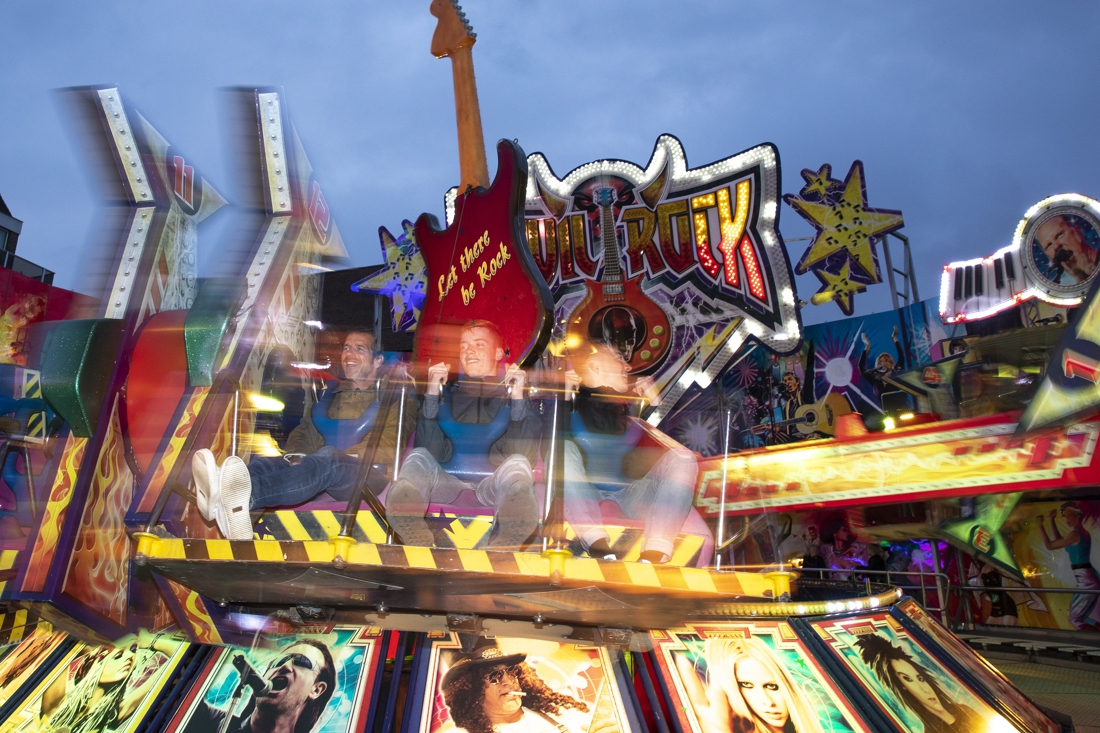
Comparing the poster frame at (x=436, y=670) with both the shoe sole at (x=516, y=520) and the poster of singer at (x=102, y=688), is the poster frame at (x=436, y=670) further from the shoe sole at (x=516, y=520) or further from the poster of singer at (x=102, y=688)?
the poster of singer at (x=102, y=688)

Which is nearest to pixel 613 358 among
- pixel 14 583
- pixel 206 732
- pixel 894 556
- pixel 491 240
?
pixel 491 240

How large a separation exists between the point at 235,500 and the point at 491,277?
1.72 metres

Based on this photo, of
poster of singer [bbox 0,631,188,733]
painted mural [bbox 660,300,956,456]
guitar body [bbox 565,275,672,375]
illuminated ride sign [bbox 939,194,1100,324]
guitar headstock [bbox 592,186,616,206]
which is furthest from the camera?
painted mural [bbox 660,300,956,456]

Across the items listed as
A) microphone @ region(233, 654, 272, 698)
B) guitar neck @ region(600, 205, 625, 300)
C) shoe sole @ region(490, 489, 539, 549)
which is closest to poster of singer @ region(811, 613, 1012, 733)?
shoe sole @ region(490, 489, 539, 549)

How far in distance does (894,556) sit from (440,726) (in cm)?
1005

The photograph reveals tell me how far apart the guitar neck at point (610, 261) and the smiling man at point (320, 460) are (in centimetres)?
549

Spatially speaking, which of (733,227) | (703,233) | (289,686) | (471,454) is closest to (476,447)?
(471,454)

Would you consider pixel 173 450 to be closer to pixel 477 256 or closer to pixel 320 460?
pixel 320 460

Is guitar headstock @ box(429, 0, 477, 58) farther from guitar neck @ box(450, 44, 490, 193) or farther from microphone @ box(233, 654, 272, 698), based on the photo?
microphone @ box(233, 654, 272, 698)

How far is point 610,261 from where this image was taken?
9195 mm

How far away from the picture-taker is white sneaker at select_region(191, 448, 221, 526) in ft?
8.46

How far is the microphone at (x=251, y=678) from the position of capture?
107 inches

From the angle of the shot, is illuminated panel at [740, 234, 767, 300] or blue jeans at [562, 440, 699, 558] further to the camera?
illuminated panel at [740, 234, 767, 300]

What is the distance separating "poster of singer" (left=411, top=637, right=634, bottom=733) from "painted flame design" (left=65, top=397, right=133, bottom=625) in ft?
4.81
